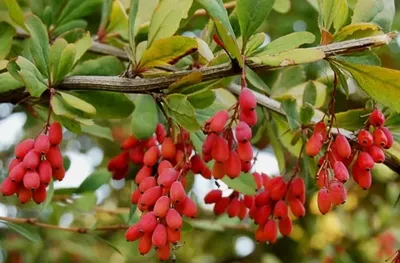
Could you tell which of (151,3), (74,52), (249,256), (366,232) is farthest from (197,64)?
(249,256)

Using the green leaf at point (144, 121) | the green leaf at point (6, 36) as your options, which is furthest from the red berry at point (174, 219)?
the green leaf at point (6, 36)

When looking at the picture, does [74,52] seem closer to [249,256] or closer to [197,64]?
[197,64]

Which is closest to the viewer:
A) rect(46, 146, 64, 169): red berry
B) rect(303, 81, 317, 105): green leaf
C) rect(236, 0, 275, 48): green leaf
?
rect(236, 0, 275, 48): green leaf

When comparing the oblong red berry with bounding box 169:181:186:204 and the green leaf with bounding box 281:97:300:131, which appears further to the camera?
the green leaf with bounding box 281:97:300:131

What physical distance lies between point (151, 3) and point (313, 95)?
1.40ft

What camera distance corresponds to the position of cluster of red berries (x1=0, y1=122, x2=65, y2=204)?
1.23 metres

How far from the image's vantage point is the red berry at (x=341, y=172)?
121cm

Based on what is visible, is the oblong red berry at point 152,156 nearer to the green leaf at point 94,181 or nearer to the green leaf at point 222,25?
the green leaf at point 222,25

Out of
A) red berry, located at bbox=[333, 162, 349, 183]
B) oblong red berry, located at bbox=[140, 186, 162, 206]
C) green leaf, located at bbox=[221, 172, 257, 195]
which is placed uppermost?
red berry, located at bbox=[333, 162, 349, 183]

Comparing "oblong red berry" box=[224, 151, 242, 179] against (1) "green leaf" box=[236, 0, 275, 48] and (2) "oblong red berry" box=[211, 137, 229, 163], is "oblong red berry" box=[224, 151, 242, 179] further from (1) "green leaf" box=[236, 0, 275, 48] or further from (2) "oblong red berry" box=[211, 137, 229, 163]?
(1) "green leaf" box=[236, 0, 275, 48]

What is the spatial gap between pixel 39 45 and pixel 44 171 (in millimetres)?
246

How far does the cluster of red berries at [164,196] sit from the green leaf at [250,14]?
0.26 meters

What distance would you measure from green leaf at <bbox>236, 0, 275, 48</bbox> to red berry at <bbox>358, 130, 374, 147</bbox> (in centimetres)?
29

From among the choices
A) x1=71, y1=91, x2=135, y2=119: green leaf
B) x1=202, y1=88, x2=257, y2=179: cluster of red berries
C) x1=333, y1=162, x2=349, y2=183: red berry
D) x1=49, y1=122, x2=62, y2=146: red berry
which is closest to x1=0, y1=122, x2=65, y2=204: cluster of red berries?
x1=49, y1=122, x2=62, y2=146: red berry
